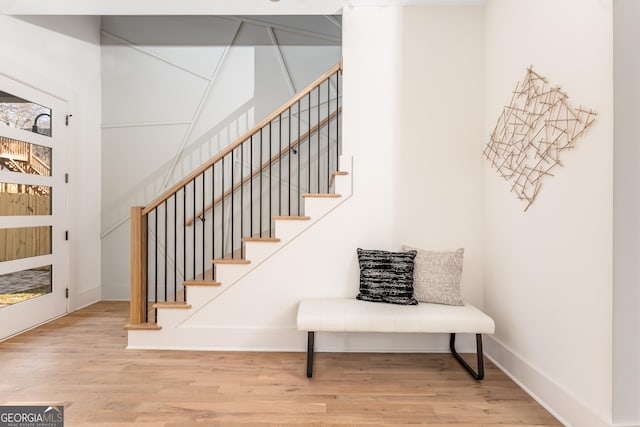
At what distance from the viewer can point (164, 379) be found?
2.47m

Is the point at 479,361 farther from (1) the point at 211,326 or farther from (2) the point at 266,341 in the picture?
(1) the point at 211,326

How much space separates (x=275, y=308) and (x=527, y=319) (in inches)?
72.0

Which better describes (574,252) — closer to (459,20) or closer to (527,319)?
(527,319)

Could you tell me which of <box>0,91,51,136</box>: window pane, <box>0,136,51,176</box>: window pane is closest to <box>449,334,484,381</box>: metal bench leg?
<box>0,136,51,176</box>: window pane

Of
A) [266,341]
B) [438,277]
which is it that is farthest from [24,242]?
[438,277]

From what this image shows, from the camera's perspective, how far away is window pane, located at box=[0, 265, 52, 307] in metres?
3.22

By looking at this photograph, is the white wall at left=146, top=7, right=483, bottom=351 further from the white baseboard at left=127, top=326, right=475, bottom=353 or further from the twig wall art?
the twig wall art

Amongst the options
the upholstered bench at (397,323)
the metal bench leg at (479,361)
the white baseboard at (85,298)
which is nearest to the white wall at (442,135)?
the metal bench leg at (479,361)

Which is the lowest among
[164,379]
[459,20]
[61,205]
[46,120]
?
[164,379]

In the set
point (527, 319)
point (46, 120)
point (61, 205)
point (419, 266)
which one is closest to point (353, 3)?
point (419, 266)

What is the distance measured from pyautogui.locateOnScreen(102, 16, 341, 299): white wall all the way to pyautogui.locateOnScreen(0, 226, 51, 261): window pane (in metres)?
0.82

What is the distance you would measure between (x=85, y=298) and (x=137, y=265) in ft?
5.67

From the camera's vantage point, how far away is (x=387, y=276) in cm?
283

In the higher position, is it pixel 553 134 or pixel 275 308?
pixel 553 134
